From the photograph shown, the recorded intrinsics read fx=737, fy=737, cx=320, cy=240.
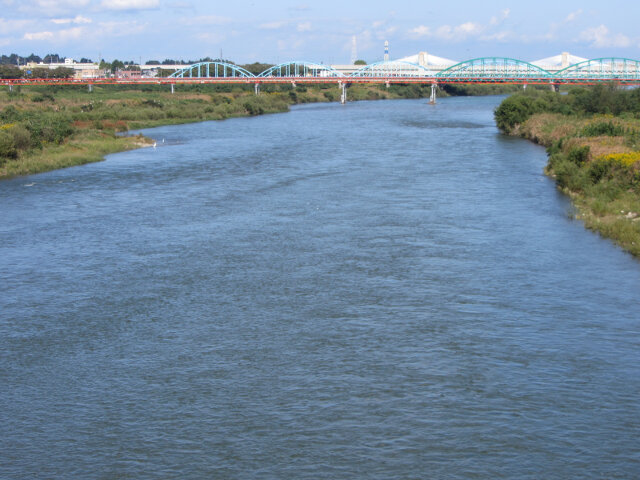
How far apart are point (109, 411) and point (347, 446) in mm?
3764

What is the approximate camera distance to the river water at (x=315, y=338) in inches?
398

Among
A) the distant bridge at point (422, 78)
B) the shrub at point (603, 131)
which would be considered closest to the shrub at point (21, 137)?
the shrub at point (603, 131)

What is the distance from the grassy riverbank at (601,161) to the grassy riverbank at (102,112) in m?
22.9

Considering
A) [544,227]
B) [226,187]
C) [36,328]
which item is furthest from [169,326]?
[226,187]

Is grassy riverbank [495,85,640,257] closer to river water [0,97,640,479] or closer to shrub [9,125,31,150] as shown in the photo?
river water [0,97,640,479]

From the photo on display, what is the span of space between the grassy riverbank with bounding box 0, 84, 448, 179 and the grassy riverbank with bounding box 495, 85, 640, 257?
2292cm

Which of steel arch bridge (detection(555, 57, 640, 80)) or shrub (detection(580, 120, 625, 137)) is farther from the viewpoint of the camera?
steel arch bridge (detection(555, 57, 640, 80))

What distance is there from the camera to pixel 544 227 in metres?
21.8

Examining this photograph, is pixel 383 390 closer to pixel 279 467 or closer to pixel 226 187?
pixel 279 467

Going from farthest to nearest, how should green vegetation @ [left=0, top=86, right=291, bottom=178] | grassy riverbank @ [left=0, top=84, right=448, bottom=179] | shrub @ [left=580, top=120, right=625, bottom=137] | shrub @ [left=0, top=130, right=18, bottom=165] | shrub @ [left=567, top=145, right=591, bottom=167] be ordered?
grassy riverbank @ [left=0, top=84, right=448, bottom=179] < green vegetation @ [left=0, top=86, right=291, bottom=178] < shrub @ [left=0, top=130, right=18, bottom=165] < shrub @ [left=580, top=120, right=625, bottom=137] < shrub @ [left=567, top=145, right=591, bottom=167]

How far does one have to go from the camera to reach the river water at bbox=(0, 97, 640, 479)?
10.1m

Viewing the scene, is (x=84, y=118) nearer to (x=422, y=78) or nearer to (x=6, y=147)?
(x=6, y=147)

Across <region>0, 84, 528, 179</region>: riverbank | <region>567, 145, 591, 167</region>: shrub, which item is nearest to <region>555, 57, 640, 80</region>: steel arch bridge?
<region>0, 84, 528, 179</region>: riverbank

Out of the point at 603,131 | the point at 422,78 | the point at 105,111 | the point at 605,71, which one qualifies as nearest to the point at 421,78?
the point at 422,78
